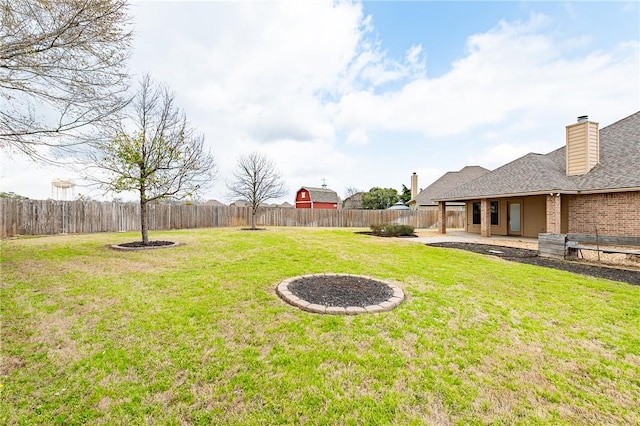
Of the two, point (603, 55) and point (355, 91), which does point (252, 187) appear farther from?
point (603, 55)

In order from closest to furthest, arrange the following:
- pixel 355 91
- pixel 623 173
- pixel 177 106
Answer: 1. pixel 177 106
2. pixel 623 173
3. pixel 355 91

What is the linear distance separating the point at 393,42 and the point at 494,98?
542cm

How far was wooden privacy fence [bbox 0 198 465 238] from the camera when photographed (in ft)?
41.0

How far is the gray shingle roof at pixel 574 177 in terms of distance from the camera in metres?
11.2

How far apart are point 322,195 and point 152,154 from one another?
27030 millimetres

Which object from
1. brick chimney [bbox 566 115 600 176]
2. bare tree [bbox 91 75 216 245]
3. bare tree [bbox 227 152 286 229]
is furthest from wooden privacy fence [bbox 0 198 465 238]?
brick chimney [bbox 566 115 600 176]

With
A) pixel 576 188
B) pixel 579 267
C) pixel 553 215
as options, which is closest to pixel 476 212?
pixel 553 215

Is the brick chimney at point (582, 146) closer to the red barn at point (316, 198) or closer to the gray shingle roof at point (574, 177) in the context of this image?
the gray shingle roof at point (574, 177)

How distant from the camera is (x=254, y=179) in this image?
19844 millimetres

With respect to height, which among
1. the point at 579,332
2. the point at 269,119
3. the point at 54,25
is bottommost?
the point at 579,332

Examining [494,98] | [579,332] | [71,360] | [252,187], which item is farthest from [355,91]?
[71,360]

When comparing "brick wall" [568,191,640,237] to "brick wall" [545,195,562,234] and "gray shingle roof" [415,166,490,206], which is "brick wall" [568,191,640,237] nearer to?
"brick wall" [545,195,562,234]

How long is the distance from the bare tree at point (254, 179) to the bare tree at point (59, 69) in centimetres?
1330

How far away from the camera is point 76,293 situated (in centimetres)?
435
